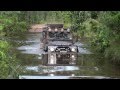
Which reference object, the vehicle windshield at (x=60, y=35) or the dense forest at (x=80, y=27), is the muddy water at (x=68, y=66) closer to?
the dense forest at (x=80, y=27)

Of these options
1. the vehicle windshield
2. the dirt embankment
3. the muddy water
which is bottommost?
the muddy water

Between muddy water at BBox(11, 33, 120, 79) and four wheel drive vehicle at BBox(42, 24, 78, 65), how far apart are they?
19 cm

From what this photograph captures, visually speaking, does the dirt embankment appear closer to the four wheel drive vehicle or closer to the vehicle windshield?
the four wheel drive vehicle

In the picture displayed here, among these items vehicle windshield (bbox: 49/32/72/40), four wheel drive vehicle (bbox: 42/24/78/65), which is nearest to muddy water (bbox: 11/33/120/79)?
four wheel drive vehicle (bbox: 42/24/78/65)

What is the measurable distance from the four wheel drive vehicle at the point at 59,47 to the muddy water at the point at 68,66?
190 mm

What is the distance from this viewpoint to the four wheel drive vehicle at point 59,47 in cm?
1012

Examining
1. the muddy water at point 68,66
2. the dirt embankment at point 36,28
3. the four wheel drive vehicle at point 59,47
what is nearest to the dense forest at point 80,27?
the dirt embankment at point 36,28

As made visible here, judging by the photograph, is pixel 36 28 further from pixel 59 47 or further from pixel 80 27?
pixel 59 47

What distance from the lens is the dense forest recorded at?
31.1 feet

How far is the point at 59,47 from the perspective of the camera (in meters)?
10.5
